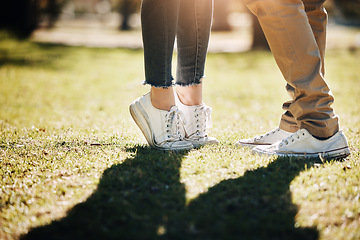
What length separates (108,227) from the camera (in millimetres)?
1672

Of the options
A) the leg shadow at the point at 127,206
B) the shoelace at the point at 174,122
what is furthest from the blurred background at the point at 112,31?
the leg shadow at the point at 127,206

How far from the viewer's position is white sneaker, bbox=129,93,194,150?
2.54 m

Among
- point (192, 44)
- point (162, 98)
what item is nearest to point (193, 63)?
point (192, 44)

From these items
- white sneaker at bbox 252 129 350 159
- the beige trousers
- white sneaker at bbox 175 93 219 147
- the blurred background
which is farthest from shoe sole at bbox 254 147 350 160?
the blurred background

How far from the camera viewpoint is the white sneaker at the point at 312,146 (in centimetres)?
242

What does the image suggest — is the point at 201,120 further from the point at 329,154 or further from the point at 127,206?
the point at 127,206

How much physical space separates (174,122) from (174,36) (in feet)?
1.86

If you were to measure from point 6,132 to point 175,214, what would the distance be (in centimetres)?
225

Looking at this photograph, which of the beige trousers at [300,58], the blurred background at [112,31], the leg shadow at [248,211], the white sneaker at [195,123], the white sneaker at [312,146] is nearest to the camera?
the leg shadow at [248,211]

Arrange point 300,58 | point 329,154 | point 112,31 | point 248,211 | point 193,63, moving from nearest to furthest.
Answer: point 248,211, point 300,58, point 329,154, point 193,63, point 112,31

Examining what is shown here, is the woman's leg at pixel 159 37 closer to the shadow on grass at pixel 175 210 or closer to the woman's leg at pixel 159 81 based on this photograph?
the woman's leg at pixel 159 81

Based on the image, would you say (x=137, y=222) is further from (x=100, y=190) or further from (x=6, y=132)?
(x=6, y=132)

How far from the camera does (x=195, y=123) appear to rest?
2.73 meters

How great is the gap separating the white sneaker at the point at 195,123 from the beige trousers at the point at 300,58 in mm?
649
